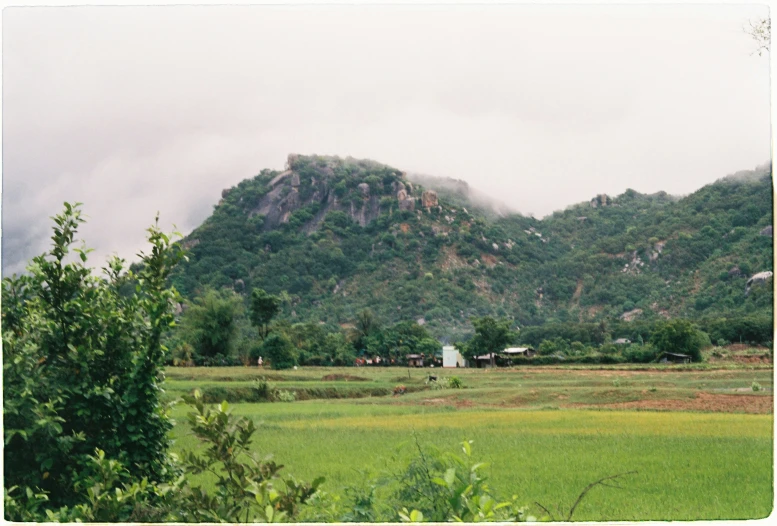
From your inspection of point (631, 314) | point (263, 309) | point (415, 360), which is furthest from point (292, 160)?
point (631, 314)

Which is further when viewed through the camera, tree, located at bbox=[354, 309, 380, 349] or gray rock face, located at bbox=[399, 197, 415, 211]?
tree, located at bbox=[354, 309, 380, 349]

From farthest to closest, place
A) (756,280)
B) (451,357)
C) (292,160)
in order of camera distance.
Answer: (451,357)
(292,160)
(756,280)

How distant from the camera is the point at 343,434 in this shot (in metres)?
5.68

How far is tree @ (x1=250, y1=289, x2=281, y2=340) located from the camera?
261 inches

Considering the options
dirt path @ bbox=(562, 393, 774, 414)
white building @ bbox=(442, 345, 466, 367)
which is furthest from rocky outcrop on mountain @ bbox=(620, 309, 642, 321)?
white building @ bbox=(442, 345, 466, 367)

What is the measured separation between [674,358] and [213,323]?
15.2ft

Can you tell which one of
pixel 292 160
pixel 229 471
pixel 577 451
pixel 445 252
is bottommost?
pixel 577 451

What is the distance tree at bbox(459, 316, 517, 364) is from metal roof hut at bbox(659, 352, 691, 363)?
1.49m

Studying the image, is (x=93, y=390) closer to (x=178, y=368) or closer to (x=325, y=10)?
(x=325, y=10)

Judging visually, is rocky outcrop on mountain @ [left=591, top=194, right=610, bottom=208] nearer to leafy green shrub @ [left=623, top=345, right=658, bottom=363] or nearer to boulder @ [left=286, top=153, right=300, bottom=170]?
leafy green shrub @ [left=623, top=345, right=658, bottom=363]

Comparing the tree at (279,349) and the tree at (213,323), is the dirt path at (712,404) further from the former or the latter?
the tree at (213,323)

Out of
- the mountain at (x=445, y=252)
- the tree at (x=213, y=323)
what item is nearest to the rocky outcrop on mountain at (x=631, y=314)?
the mountain at (x=445, y=252)

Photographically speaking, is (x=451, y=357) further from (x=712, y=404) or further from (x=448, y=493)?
(x=448, y=493)

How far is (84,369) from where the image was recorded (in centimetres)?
300
